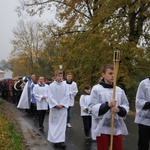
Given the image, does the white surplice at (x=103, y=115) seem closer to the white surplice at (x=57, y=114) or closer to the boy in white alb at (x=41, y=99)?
the white surplice at (x=57, y=114)

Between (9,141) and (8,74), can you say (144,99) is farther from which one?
(8,74)

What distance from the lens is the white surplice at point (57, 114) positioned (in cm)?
735

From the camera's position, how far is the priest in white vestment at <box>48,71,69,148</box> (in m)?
7.33

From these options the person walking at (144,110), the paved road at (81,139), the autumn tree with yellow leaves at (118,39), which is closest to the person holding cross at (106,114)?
the person walking at (144,110)

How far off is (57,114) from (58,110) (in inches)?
4.0

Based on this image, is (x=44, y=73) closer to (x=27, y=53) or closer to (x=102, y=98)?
(x=27, y=53)

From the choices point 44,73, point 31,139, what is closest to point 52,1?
point 31,139

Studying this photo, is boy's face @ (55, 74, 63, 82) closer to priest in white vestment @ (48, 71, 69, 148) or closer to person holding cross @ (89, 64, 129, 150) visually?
priest in white vestment @ (48, 71, 69, 148)

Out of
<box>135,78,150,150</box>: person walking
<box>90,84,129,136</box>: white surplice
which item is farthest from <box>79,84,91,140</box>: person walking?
<box>90,84,129,136</box>: white surplice

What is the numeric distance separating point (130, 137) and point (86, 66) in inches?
388

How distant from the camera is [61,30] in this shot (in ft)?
76.2

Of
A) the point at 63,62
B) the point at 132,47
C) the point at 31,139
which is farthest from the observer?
the point at 63,62

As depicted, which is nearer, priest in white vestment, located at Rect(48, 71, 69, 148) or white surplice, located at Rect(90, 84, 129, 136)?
white surplice, located at Rect(90, 84, 129, 136)

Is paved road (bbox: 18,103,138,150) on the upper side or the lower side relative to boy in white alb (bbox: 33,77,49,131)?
lower
